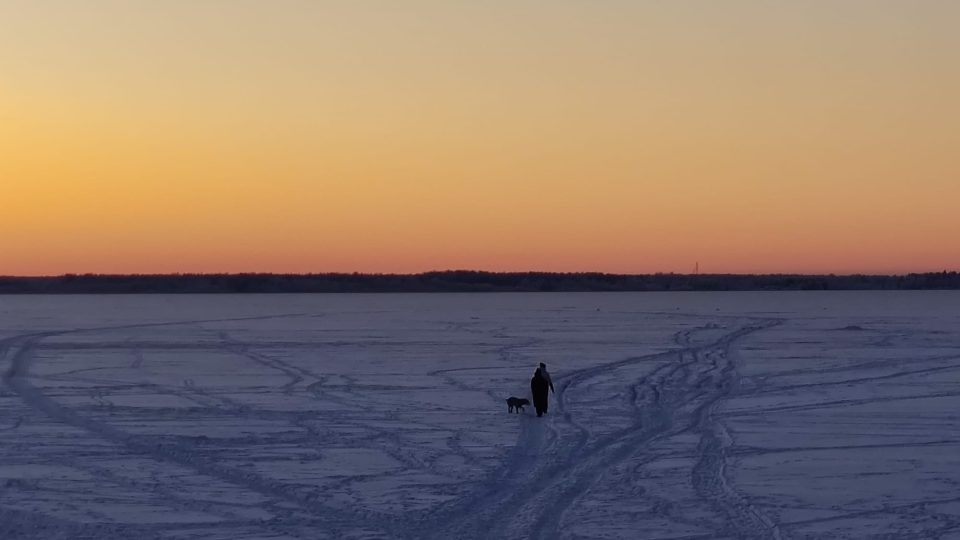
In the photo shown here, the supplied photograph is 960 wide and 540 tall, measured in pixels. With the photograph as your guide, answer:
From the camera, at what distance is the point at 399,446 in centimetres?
1382

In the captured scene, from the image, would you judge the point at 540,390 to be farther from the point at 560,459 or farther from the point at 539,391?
the point at 560,459

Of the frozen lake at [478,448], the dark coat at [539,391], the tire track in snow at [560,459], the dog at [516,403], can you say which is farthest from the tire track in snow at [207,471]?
the dark coat at [539,391]

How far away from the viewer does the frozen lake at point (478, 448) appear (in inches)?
389

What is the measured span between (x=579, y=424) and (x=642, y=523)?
5.98 meters

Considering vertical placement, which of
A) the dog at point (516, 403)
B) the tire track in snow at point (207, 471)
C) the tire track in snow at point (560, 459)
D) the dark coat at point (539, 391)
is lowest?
the tire track in snow at point (207, 471)

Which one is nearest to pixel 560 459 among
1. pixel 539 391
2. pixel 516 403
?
pixel 539 391

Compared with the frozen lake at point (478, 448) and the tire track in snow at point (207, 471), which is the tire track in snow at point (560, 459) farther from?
the tire track in snow at point (207, 471)

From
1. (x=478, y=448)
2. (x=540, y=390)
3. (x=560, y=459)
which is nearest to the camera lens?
(x=560, y=459)

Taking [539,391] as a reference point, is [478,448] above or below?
below

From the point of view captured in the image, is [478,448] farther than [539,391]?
No

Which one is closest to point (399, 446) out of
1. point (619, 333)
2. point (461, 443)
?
point (461, 443)

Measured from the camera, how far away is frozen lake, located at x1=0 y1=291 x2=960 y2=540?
989 cm

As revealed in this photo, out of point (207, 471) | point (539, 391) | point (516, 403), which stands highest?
point (539, 391)

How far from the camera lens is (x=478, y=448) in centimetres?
1373
